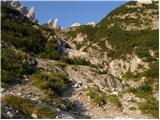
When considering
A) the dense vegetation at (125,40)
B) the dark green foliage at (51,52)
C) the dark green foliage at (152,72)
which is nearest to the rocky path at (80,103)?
the dark green foliage at (51,52)

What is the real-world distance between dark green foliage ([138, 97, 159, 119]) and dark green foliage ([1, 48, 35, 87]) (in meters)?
6.66

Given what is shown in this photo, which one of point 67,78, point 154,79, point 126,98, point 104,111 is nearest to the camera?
point 104,111

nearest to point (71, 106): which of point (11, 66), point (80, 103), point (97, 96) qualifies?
point (80, 103)

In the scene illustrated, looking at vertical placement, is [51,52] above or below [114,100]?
above

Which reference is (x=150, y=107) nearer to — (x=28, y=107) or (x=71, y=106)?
(x=71, y=106)

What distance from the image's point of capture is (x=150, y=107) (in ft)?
65.3

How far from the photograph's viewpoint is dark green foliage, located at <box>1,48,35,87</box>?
20750 millimetres

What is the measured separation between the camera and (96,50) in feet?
146

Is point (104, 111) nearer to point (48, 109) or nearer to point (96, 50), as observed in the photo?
point (48, 109)

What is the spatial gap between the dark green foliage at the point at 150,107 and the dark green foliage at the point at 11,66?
6660mm

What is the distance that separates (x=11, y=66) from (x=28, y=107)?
20.9 ft

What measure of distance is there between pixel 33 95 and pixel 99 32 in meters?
33.4

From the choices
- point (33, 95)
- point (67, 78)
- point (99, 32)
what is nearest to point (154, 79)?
point (67, 78)

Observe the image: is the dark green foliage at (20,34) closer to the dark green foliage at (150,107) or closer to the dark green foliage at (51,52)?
the dark green foliage at (51,52)
